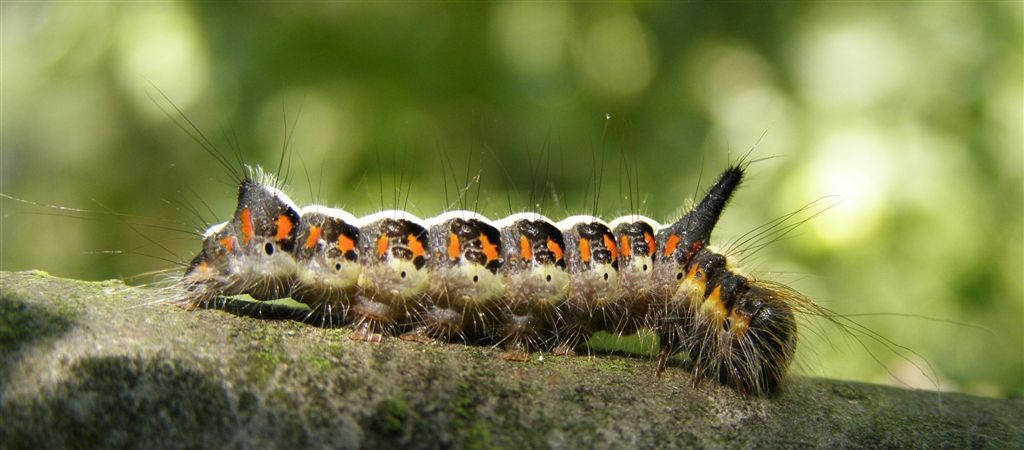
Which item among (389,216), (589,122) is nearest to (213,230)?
(389,216)

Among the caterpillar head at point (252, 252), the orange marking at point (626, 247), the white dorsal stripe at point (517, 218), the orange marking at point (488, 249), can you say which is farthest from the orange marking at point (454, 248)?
the orange marking at point (626, 247)

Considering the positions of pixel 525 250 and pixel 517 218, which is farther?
pixel 517 218

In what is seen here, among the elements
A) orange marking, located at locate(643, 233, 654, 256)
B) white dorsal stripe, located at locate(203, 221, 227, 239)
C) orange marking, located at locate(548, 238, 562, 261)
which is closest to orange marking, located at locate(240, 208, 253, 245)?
white dorsal stripe, located at locate(203, 221, 227, 239)

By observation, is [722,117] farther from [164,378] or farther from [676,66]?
[164,378]

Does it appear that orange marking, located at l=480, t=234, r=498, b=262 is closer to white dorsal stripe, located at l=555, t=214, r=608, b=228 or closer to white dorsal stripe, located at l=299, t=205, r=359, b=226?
white dorsal stripe, located at l=555, t=214, r=608, b=228

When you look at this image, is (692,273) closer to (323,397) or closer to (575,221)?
(575,221)

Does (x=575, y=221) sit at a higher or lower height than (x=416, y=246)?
higher

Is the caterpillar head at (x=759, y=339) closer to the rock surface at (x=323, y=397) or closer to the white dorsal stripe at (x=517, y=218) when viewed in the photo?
the rock surface at (x=323, y=397)
